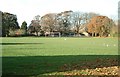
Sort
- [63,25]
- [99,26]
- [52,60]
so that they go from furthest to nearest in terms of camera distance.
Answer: [63,25]
[99,26]
[52,60]

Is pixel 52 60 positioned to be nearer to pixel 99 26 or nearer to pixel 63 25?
pixel 99 26

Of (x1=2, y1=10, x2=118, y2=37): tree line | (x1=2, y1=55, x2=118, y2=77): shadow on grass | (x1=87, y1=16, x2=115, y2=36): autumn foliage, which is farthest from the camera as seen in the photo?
(x1=2, y1=10, x2=118, y2=37): tree line

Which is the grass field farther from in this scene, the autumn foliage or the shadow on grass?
the autumn foliage

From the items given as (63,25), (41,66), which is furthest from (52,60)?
(63,25)

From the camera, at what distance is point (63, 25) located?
100875 millimetres

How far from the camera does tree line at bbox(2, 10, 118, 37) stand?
87875 millimetres

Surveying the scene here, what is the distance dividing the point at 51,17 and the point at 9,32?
20024mm

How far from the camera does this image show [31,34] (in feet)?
309

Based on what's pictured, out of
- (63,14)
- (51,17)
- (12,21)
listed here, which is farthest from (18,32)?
(63,14)

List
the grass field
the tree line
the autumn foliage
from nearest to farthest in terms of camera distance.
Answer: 1. the grass field
2. the autumn foliage
3. the tree line

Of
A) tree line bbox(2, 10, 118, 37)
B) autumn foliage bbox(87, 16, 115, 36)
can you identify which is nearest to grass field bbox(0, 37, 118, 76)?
autumn foliage bbox(87, 16, 115, 36)

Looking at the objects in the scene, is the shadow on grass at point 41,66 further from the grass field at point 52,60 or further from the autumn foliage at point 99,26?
the autumn foliage at point 99,26

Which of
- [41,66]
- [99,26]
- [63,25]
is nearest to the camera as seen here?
[41,66]

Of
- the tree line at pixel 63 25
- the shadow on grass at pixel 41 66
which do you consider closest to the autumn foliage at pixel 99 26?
the tree line at pixel 63 25
